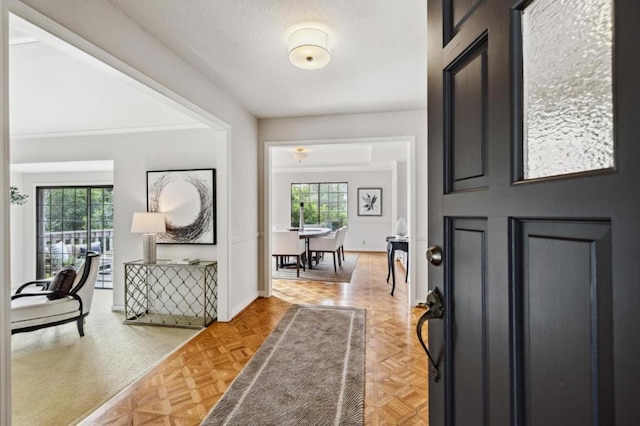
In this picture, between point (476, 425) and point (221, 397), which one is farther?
point (221, 397)

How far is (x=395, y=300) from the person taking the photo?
4066mm

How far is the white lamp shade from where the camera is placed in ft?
11.1

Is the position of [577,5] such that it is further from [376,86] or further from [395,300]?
[395,300]

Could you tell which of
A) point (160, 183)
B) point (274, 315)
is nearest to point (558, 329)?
point (274, 315)

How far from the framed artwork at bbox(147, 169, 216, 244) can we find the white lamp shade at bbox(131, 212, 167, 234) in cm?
24

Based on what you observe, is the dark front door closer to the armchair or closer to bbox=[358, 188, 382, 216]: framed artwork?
the armchair

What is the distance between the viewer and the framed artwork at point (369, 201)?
8711mm

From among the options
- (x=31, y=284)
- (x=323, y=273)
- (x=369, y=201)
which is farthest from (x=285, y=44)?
(x=369, y=201)

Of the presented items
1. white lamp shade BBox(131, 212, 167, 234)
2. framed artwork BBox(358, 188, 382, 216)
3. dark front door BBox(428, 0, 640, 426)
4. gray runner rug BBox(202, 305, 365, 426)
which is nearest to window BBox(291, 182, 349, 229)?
framed artwork BBox(358, 188, 382, 216)

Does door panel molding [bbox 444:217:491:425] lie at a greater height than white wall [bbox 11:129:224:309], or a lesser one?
lesser

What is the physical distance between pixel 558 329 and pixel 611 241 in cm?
17

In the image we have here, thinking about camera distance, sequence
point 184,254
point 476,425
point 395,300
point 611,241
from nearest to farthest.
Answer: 1. point 611,241
2. point 476,425
3. point 184,254
4. point 395,300

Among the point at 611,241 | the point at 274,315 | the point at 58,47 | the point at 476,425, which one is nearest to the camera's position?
the point at 611,241

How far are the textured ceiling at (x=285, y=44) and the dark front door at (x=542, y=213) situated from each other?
56.3 inches
